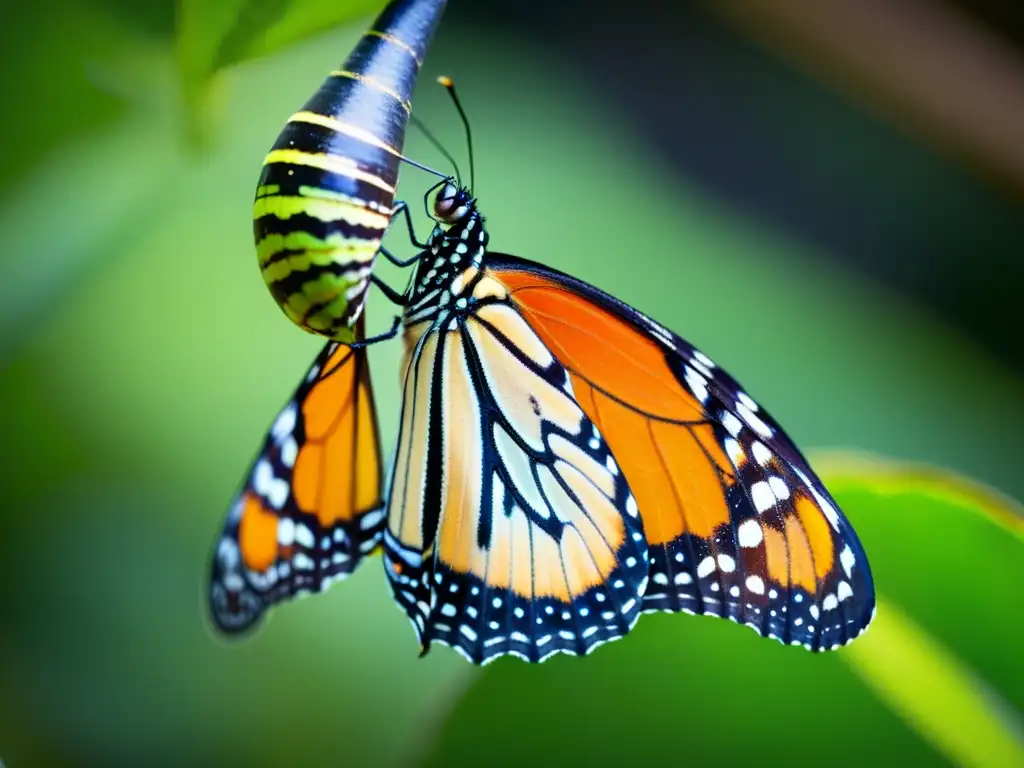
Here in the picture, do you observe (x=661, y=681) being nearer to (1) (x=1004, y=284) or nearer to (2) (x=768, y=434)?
(2) (x=768, y=434)

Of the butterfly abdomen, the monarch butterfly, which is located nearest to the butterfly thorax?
the monarch butterfly

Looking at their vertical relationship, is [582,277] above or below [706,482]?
above

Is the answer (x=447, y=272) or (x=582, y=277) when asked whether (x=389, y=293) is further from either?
(x=582, y=277)

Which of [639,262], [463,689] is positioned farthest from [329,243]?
[639,262]

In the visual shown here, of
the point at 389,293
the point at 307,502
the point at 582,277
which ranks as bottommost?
the point at 307,502

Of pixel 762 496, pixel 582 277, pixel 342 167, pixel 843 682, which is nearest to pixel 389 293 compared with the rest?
pixel 342 167

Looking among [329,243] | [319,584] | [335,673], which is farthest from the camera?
[335,673]

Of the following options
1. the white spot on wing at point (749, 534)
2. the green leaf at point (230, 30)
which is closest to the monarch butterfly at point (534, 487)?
the white spot on wing at point (749, 534)

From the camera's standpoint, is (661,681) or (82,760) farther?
(82,760)
